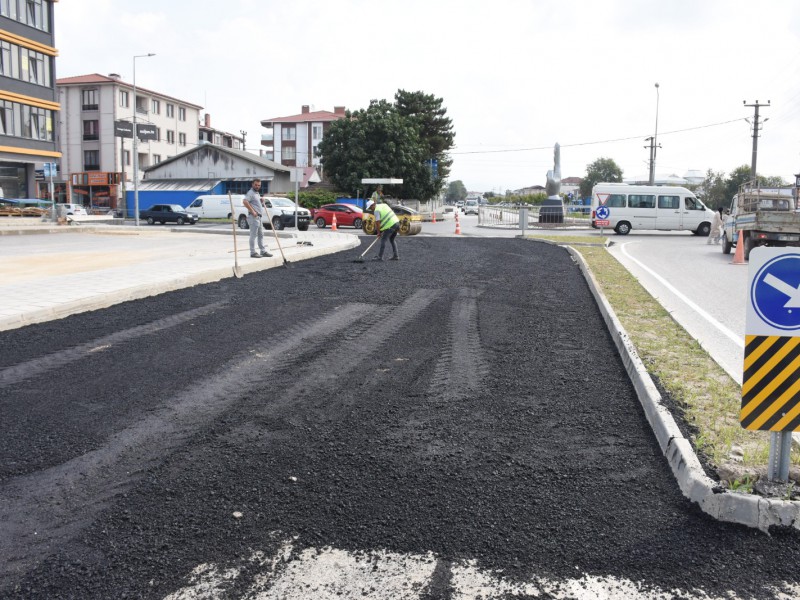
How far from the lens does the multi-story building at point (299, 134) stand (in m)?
93.8

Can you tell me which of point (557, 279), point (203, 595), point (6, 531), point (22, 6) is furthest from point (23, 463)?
point (22, 6)

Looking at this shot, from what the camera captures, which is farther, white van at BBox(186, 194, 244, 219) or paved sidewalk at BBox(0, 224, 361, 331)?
white van at BBox(186, 194, 244, 219)

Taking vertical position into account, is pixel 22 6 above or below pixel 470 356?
above

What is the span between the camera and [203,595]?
2.96 m

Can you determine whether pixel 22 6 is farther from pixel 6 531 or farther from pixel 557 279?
pixel 6 531

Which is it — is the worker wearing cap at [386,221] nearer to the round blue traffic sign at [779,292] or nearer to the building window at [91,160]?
the round blue traffic sign at [779,292]

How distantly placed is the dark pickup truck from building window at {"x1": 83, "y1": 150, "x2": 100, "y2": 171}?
107ft

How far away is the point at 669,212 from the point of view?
34062 millimetres

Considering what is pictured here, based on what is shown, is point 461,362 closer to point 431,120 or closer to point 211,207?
point 211,207

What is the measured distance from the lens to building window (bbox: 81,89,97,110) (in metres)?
71.4

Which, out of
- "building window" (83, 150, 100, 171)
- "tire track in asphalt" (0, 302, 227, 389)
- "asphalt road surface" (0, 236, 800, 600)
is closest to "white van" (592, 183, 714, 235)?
"tire track in asphalt" (0, 302, 227, 389)

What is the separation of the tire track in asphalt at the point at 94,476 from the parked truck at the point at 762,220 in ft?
40.4

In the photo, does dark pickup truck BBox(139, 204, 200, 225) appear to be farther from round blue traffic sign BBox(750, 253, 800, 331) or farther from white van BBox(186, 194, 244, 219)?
round blue traffic sign BBox(750, 253, 800, 331)

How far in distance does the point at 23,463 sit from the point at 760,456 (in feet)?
14.8
